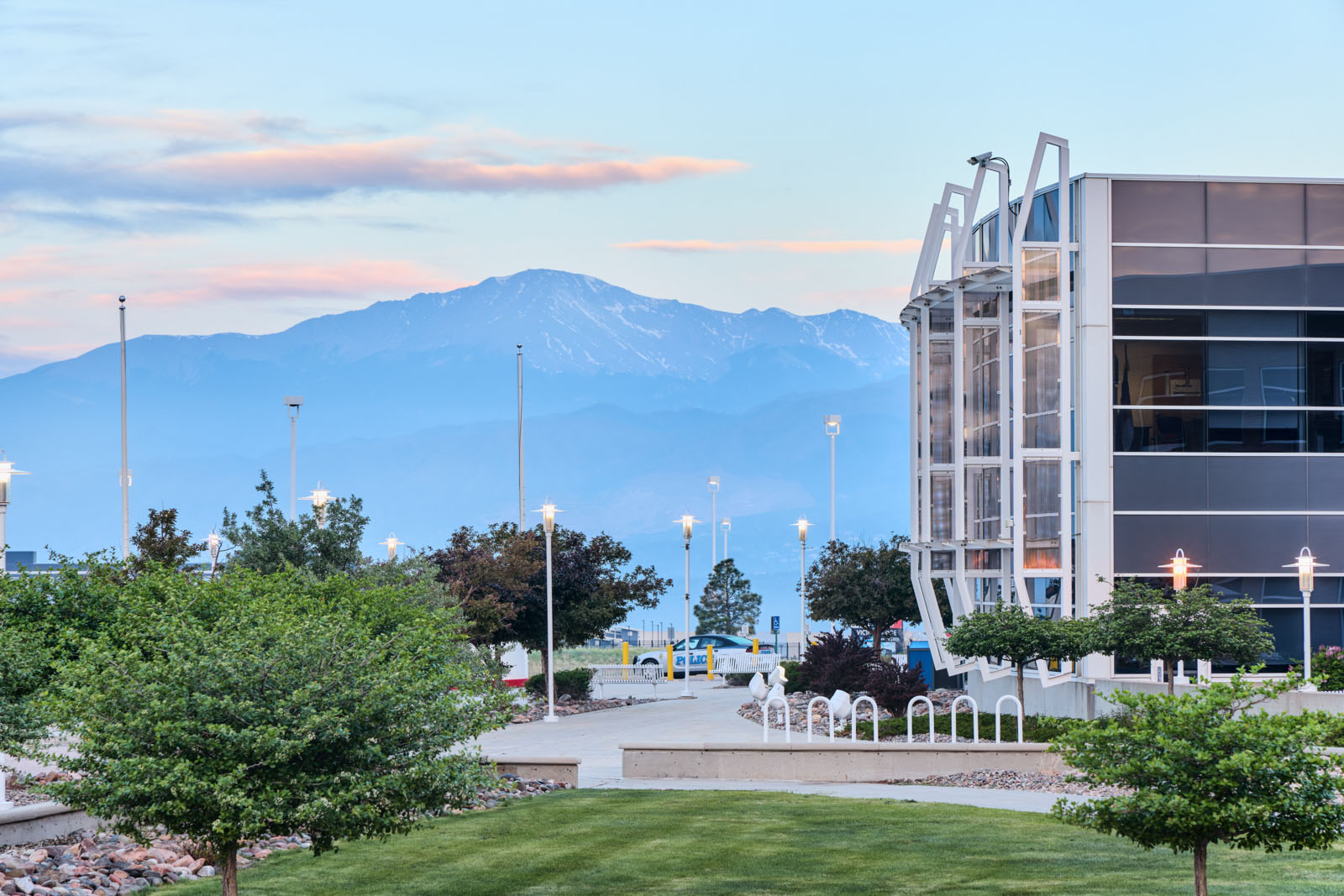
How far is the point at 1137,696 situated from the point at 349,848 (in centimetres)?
912

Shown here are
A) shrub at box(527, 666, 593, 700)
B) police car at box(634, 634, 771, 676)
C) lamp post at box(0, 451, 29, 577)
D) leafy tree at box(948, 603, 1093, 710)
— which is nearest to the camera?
lamp post at box(0, 451, 29, 577)

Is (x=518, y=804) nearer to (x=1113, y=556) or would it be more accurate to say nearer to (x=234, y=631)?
(x=234, y=631)

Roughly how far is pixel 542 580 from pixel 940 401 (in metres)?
11.6

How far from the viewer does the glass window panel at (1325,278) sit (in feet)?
113

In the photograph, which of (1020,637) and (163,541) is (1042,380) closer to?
(1020,637)

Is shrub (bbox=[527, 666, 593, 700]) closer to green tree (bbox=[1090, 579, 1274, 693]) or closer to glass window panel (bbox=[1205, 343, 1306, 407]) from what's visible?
green tree (bbox=[1090, 579, 1274, 693])

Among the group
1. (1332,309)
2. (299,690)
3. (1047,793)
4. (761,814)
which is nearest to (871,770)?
(1047,793)

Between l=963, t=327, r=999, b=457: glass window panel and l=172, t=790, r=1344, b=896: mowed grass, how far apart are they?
18450mm

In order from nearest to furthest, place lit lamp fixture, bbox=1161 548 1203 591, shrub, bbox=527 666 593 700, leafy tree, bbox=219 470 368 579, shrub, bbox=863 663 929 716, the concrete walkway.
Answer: the concrete walkway → leafy tree, bbox=219 470 368 579 → shrub, bbox=863 663 929 716 → lit lamp fixture, bbox=1161 548 1203 591 → shrub, bbox=527 666 593 700

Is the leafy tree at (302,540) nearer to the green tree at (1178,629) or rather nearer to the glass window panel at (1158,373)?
the green tree at (1178,629)

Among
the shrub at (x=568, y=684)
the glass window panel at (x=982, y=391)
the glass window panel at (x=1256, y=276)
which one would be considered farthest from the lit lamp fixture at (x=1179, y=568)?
the shrub at (x=568, y=684)

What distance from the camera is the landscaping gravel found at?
14.8 m

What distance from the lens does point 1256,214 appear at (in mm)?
34375

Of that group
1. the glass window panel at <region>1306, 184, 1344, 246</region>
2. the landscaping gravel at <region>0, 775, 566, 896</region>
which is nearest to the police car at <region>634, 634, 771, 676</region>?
the glass window panel at <region>1306, 184, 1344, 246</region>
